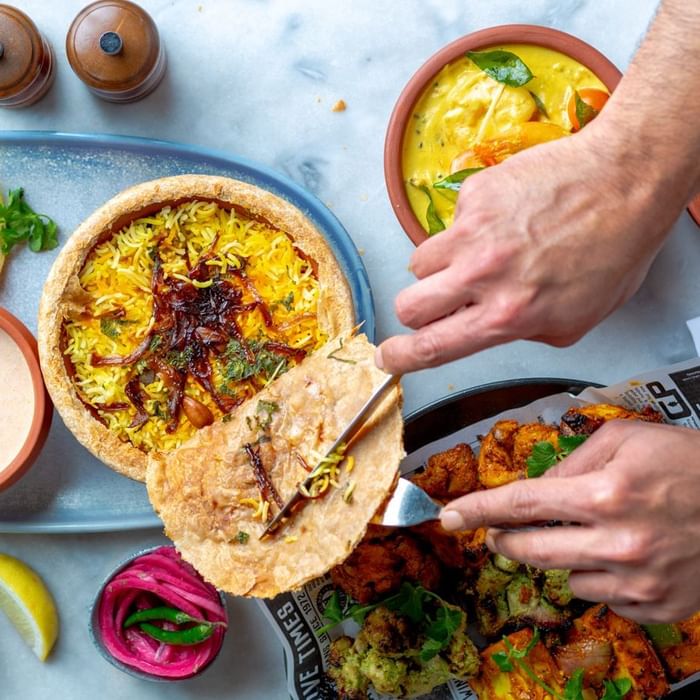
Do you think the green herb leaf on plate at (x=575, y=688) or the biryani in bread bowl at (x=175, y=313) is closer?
the green herb leaf on plate at (x=575, y=688)

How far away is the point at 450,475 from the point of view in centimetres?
308

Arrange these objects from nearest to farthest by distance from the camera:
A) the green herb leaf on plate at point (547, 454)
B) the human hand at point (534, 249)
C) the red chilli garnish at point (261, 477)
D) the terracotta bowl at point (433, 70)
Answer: the human hand at point (534, 249) < the red chilli garnish at point (261, 477) < the green herb leaf on plate at point (547, 454) < the terracotta bowl at point (433, 70)

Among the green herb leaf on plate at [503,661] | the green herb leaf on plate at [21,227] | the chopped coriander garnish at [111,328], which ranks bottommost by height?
Answer: the green herb leaf on plate at [503,661]

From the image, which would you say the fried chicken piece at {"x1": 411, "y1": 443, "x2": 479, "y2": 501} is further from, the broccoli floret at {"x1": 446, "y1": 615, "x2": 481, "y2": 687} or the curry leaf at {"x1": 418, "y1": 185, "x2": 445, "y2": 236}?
the curry leaf at {"x1": 418, "y1": 185, "x2": 445, "y2": 236}

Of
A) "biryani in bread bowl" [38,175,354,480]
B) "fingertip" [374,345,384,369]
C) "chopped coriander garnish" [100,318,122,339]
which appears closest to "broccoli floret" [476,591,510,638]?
"biryani in bread bowl" [38,175,354,480]

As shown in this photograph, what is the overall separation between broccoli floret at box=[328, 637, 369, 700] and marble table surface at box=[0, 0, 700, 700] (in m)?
0.49

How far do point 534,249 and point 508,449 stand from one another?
117cm

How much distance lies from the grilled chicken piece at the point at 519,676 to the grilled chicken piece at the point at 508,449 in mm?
563

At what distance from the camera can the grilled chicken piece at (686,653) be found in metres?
3.06

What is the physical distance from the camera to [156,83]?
11.5ft

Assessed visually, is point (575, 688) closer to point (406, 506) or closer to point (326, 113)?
point (406, 506)

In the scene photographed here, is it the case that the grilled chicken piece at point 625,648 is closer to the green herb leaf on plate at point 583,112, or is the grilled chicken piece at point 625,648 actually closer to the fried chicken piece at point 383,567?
the fried chicken piece at point 383,567

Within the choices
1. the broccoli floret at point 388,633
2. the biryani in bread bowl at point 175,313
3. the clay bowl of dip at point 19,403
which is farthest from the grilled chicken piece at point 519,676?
the clay bowl of dip at point 19,403

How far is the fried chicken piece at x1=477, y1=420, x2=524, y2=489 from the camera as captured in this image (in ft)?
9.86
